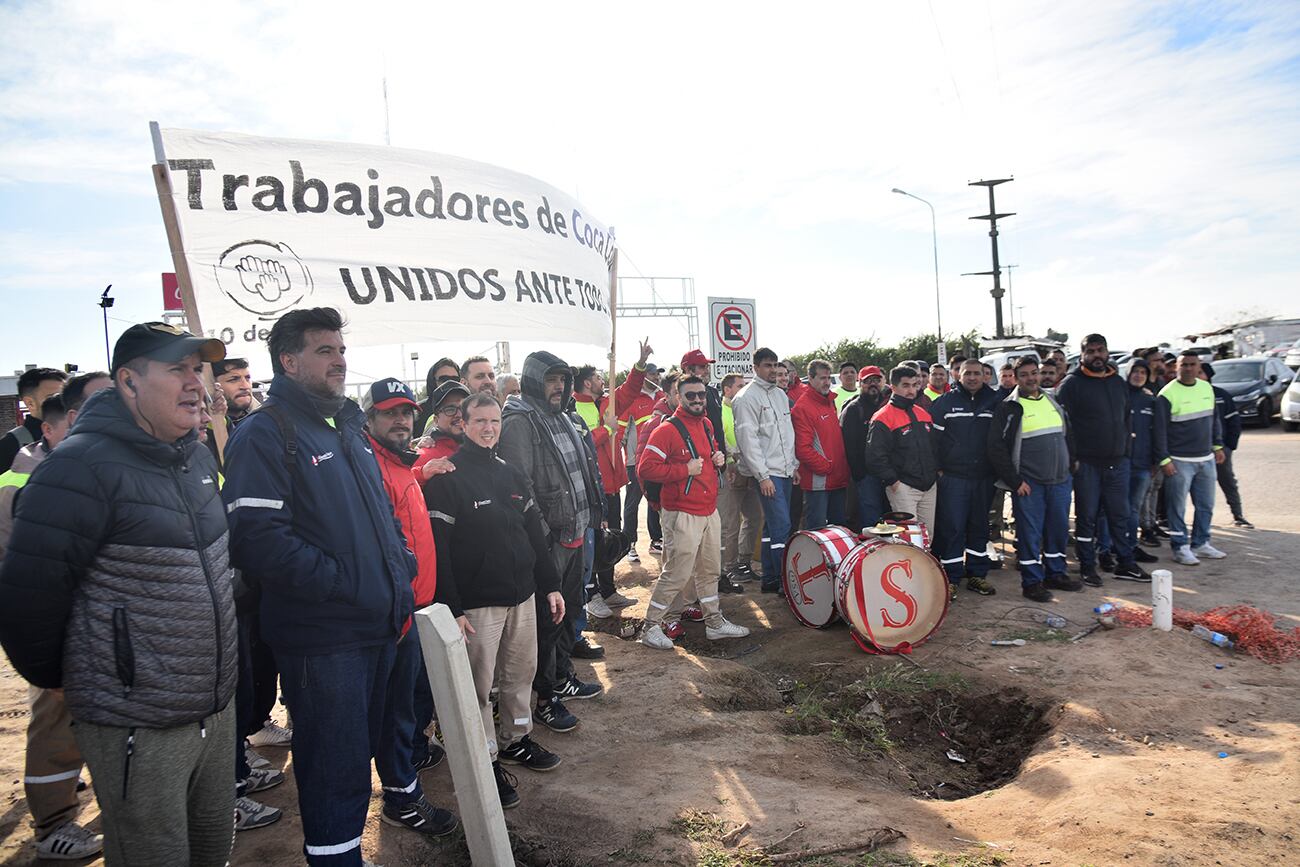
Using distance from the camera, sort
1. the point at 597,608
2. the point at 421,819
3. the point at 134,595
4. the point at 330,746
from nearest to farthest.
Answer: the point at 134,595
the point at 330,746
the point at 421,819
the point at 597,608

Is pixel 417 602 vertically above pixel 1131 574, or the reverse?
pixel 417 602

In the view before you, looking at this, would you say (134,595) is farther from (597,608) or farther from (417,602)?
(597,608)

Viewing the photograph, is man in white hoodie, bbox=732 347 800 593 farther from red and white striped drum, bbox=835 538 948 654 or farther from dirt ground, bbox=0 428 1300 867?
red and white striped drum, bbox=835 538 948 654

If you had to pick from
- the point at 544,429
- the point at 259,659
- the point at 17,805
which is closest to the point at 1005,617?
the point at 544,429

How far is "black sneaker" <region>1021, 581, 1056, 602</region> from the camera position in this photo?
7262 mm

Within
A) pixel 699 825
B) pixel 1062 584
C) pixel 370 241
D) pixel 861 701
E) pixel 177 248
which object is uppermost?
pixel 370 241

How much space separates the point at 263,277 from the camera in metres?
4.47

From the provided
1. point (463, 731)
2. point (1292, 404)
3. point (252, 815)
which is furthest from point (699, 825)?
point (1292, 404)

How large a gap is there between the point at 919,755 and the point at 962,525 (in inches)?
134

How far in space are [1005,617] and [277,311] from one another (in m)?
6.33

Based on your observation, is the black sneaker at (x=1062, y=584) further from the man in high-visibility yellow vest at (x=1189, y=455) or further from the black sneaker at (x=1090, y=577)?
the man in high-visibility yellow vest at (x=1189, y=455)

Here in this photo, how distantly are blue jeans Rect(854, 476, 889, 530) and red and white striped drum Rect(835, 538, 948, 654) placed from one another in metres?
1.89

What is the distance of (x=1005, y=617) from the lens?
22.6ft

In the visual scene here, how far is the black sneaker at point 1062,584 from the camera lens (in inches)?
299
